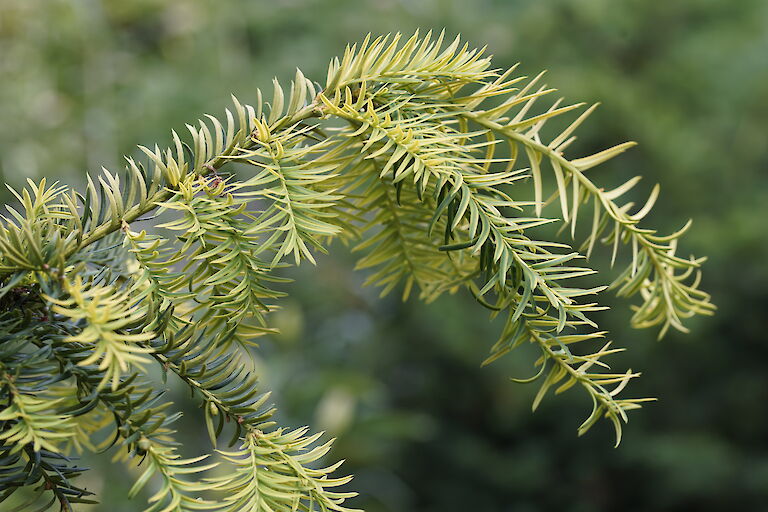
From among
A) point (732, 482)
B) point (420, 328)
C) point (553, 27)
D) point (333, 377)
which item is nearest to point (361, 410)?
point (333, 377)

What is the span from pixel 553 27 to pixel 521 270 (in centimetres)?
153

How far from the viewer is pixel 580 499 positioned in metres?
1.74

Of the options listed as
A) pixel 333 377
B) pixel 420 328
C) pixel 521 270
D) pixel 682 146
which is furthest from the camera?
pixel 420 328

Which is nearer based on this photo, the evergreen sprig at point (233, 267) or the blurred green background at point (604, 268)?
the evergreen sprig at point (233, 267)

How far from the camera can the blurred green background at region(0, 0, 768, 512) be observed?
60.2 inches

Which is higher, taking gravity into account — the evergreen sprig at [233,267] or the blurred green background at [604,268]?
the blurred green background at [604,268]

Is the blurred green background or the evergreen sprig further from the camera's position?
the blurred green background

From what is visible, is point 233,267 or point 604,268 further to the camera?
point 604,268

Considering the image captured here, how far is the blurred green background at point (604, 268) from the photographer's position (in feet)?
5.02

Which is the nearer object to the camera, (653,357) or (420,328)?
(653,357)

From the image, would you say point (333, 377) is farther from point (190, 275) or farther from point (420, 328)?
point (190, 275)

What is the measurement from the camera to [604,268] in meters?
1.54

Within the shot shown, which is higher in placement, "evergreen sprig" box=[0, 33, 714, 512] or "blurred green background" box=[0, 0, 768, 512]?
"blurred green background" box=[0, 0, 768, 512]

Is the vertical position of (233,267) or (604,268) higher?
(604,268)
